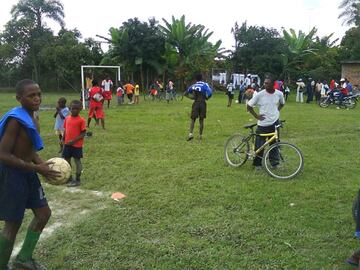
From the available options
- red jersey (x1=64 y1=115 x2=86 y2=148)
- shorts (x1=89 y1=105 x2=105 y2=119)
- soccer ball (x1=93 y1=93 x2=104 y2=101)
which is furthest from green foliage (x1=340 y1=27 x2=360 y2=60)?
red jersey (x1=64 y1=115 x2=86 y2=148)

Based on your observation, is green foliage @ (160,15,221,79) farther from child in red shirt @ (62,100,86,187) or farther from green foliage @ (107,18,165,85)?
child in red shirt @ (62,100,86,187)

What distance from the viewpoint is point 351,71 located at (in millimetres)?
36562

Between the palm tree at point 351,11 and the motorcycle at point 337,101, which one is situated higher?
the palm tree at point 351,11

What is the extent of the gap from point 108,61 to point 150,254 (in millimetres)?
33293

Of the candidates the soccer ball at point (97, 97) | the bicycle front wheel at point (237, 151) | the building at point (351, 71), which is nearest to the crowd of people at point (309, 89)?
the building at point (351, 71)

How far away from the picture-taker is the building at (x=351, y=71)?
36281 mm

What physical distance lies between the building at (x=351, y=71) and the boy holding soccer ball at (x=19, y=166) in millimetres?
36170

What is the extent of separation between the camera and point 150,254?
174 inches

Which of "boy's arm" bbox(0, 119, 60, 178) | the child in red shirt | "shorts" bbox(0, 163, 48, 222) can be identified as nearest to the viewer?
"boy's arm" bbox(0, 119, 60, 178)

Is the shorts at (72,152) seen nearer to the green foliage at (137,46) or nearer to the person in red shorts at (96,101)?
the person in red shorts at (96,101)

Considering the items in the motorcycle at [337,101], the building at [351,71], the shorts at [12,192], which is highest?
the building at [351,71]

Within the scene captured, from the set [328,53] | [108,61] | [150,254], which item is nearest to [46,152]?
[150,254]

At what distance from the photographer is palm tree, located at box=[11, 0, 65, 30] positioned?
42281 millimetres

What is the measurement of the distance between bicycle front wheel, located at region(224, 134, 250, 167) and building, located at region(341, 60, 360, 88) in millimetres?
31186
